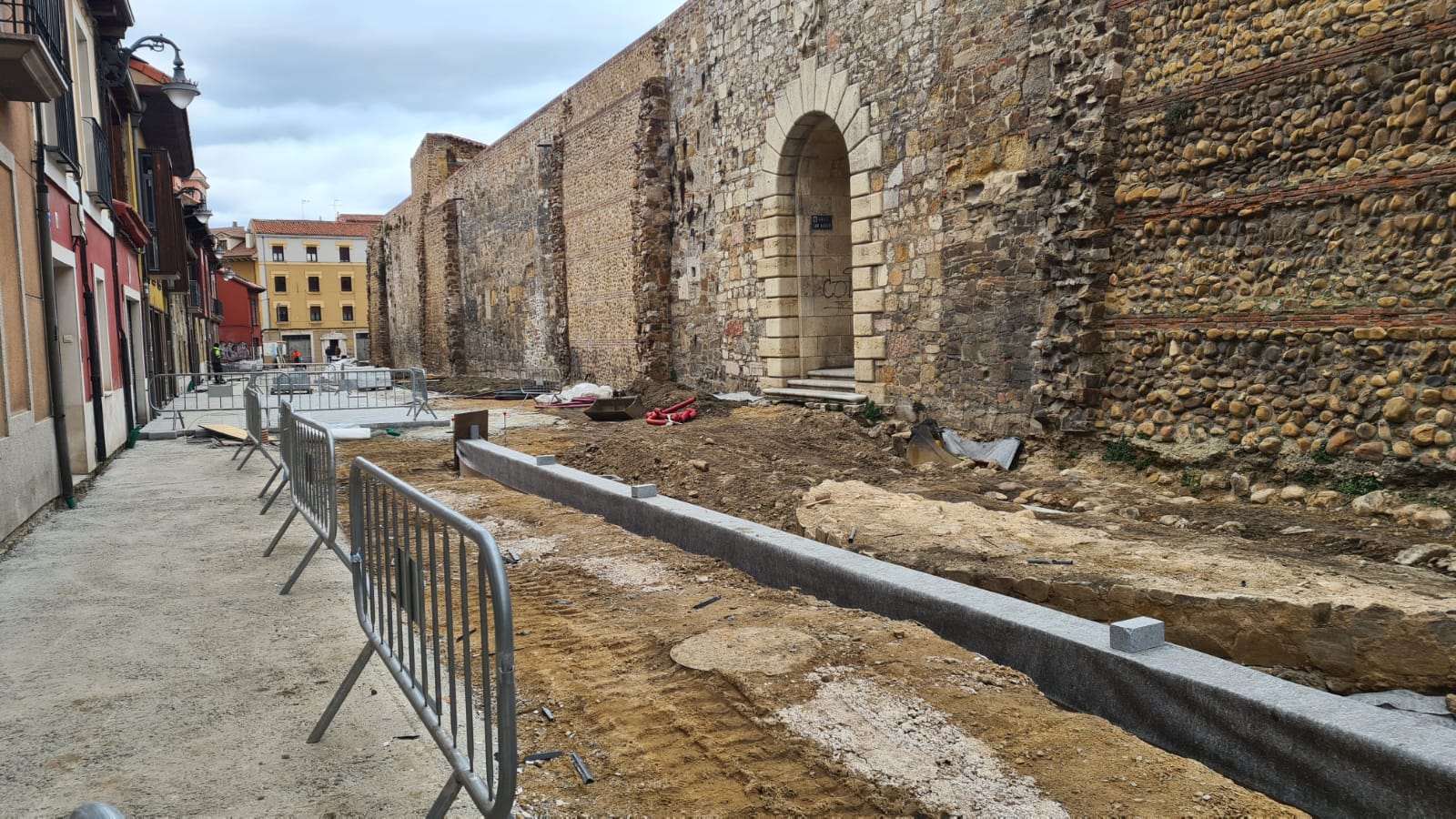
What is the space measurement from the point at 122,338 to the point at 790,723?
43.7 feet

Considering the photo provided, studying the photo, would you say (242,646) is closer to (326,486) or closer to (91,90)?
(326,486)

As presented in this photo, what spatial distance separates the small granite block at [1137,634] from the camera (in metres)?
3.14

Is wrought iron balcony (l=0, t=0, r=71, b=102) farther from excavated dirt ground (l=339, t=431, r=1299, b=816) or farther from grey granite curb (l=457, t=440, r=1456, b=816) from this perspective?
grey granite curb (l=457, t=440, r=1456, b=816)

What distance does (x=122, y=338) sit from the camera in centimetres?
1294

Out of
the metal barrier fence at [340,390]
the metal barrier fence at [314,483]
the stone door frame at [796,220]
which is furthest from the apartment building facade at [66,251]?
the stone door frame at [796,220]

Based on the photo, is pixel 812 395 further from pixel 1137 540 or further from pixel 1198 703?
pixel 1198 703

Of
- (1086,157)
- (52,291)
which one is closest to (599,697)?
(1086,157)

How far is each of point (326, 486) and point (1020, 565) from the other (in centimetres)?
359

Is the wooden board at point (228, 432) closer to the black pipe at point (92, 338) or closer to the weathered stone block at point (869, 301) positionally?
the black pipe at point (92, 338)

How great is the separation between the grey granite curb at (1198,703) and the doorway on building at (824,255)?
821 centimetres

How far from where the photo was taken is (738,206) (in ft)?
44.4

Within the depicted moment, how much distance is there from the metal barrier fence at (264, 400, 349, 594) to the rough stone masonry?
19.4ft

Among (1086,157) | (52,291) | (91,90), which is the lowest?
(52,291)

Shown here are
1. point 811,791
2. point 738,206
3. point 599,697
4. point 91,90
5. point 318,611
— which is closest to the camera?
point 811,791
